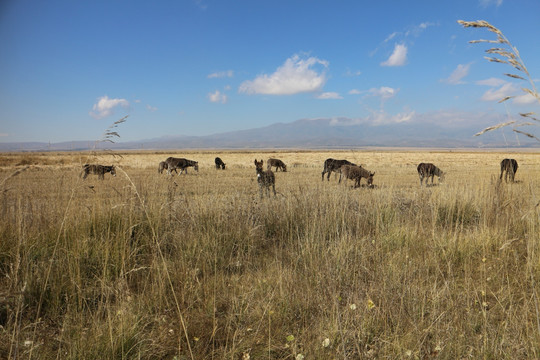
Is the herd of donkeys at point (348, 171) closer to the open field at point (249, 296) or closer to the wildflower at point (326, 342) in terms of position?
the open field at point (249, 296)

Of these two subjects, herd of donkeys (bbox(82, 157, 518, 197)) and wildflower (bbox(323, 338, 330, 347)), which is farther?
herd of donkeys (bbox(82, 157, 518, 197))

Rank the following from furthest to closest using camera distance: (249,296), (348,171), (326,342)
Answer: (348,171)
(249,296)
(326,342)

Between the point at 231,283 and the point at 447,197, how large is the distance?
20.9 ft

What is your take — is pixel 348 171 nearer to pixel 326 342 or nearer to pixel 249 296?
pixel 249 296

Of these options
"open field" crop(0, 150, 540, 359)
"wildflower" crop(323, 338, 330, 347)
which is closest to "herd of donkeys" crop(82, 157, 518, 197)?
"open field" crop(0, 150, 540, 359)

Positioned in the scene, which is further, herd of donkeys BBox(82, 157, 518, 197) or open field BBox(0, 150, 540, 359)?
herd of donkeys BBox(82, 157, 518, 197)

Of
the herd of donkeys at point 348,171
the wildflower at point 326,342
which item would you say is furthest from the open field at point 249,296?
the herd of donkeys at point 348,171

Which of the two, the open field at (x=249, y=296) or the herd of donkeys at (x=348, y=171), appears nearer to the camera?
the open field at (x=249, y=296)

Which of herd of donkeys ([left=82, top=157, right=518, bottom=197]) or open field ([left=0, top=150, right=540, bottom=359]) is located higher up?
herd of donkeys ([left=82, top=157, right=518, bottom=197])

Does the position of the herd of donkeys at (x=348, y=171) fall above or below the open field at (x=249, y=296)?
above

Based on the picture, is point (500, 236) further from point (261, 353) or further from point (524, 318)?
point (261, 353)

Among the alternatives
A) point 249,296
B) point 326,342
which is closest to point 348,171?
point 249,296

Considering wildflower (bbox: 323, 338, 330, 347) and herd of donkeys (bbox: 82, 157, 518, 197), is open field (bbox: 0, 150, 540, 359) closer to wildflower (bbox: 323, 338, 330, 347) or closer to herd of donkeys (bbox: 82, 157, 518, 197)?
wildflower (bbox: 323, 338, 330, 347)

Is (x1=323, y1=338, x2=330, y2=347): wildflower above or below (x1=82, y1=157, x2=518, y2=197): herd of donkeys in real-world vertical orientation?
below
